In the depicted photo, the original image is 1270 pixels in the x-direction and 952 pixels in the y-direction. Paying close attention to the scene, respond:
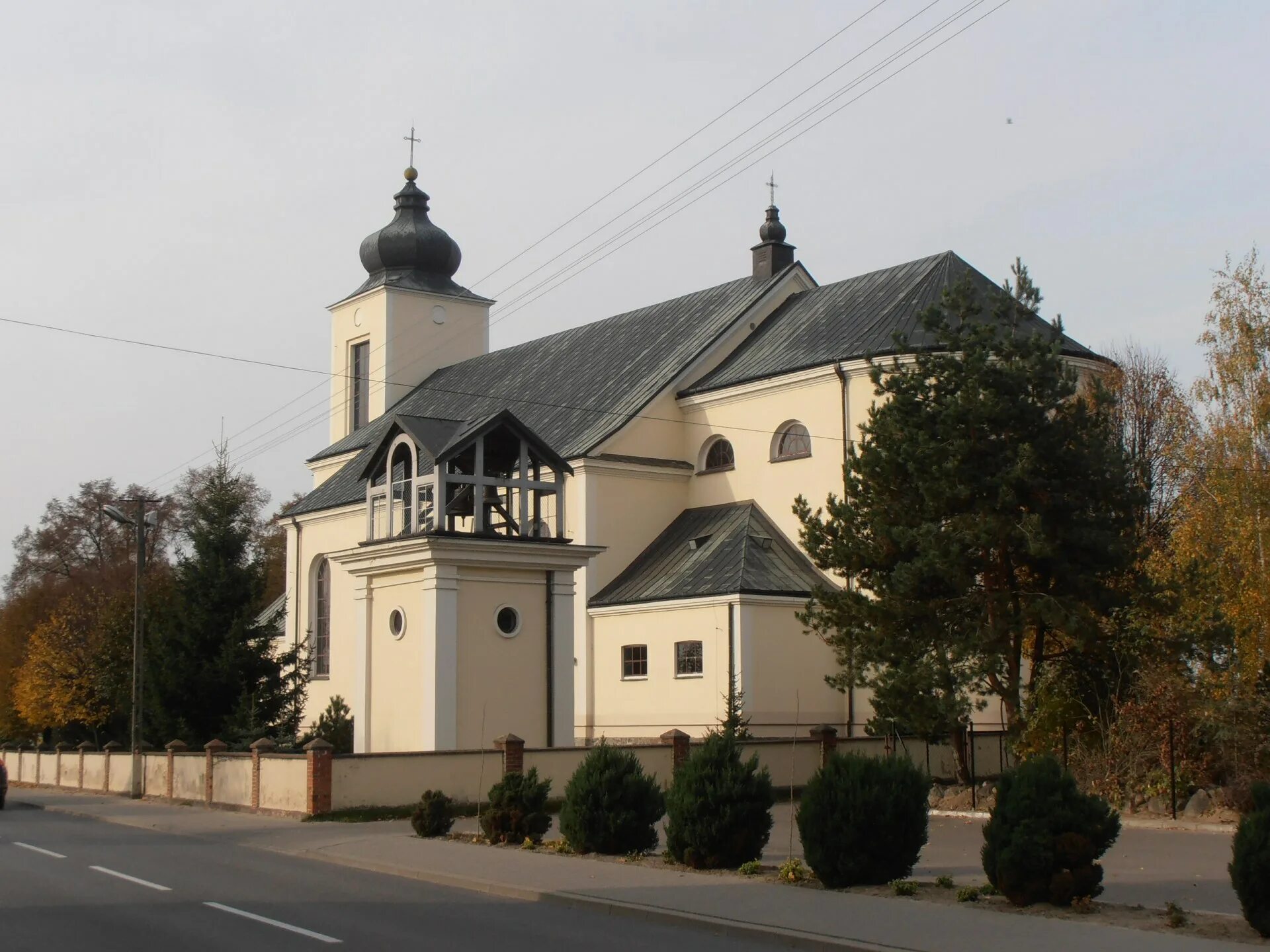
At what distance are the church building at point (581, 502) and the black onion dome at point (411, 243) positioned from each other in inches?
3.9

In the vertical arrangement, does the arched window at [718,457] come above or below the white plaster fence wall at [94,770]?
above

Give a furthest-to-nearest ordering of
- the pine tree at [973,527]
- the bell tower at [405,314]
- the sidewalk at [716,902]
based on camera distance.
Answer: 1. the bell tower at [405,314]
2. the pine tree at [973,527]
3. the sidewalk at [716,902]

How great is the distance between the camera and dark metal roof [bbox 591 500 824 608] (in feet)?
107

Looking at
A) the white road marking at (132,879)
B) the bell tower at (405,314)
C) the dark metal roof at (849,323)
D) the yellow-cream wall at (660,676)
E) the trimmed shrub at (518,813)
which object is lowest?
the white road marking at (132,879)

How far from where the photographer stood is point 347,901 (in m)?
13.6

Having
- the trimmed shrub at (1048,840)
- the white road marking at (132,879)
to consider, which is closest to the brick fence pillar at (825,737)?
the trimmed shrub at (1048,840)

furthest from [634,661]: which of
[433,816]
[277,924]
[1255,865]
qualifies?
[1255,865]

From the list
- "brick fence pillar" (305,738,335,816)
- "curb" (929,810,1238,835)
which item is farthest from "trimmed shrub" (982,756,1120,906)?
"brick fence pillar" (305,738,335,816)

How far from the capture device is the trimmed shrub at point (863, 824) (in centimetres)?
1381

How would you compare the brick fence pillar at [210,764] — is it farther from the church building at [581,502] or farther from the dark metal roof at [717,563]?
the dark metal roof at [717,563]

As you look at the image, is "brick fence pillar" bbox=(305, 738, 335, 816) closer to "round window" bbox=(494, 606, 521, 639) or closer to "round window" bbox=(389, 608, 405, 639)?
"round window" bbox=(389, 608, 405, 639)

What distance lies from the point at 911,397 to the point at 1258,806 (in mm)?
12573

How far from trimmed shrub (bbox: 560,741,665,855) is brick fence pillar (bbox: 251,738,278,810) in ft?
31.2

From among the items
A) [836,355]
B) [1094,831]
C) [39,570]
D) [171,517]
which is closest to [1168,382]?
[836,355]
